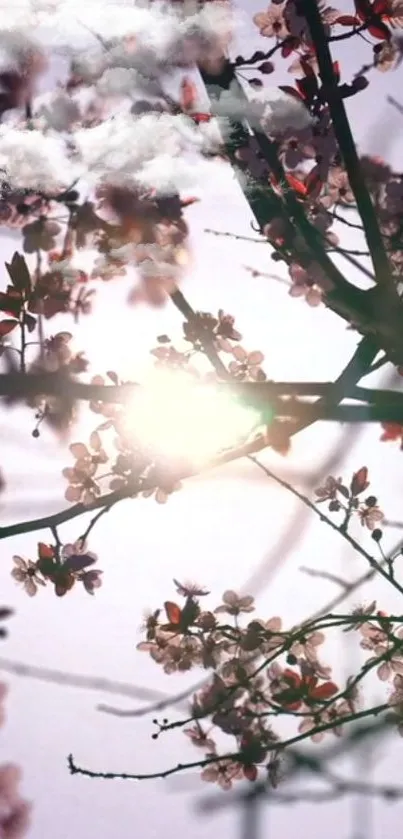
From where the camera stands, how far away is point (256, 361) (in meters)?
4.07

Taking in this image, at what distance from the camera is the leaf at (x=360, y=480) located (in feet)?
12.7

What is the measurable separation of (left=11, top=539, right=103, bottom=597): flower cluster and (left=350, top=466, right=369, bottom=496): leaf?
141 centimetres

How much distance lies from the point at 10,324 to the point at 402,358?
156 cm

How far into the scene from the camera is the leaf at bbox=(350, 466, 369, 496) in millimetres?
3871

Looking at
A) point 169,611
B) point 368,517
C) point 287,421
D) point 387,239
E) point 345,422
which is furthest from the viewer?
point 368,517

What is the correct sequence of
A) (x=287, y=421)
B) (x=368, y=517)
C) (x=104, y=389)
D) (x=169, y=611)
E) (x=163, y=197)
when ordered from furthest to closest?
(x=368, y=517)
(x=169, y=611)
(x=163, y=197)
(x=287, y=421)
(x=104, y=389)

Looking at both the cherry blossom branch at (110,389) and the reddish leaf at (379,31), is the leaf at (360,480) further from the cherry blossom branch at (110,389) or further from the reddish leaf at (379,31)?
the reddish leaf at (379,31)

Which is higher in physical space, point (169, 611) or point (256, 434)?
point (256, 434)

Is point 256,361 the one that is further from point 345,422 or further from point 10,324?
point 345,422

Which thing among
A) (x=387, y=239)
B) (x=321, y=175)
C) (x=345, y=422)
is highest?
(x=321, y=175)

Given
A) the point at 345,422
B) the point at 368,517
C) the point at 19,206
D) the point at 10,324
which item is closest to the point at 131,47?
the point at 19,206

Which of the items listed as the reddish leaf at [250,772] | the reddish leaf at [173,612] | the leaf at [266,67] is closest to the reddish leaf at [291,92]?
the leaf at [266,67]

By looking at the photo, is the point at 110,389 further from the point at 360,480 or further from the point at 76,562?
the point at 360,480

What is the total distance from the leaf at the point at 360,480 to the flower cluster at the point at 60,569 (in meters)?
1.41
